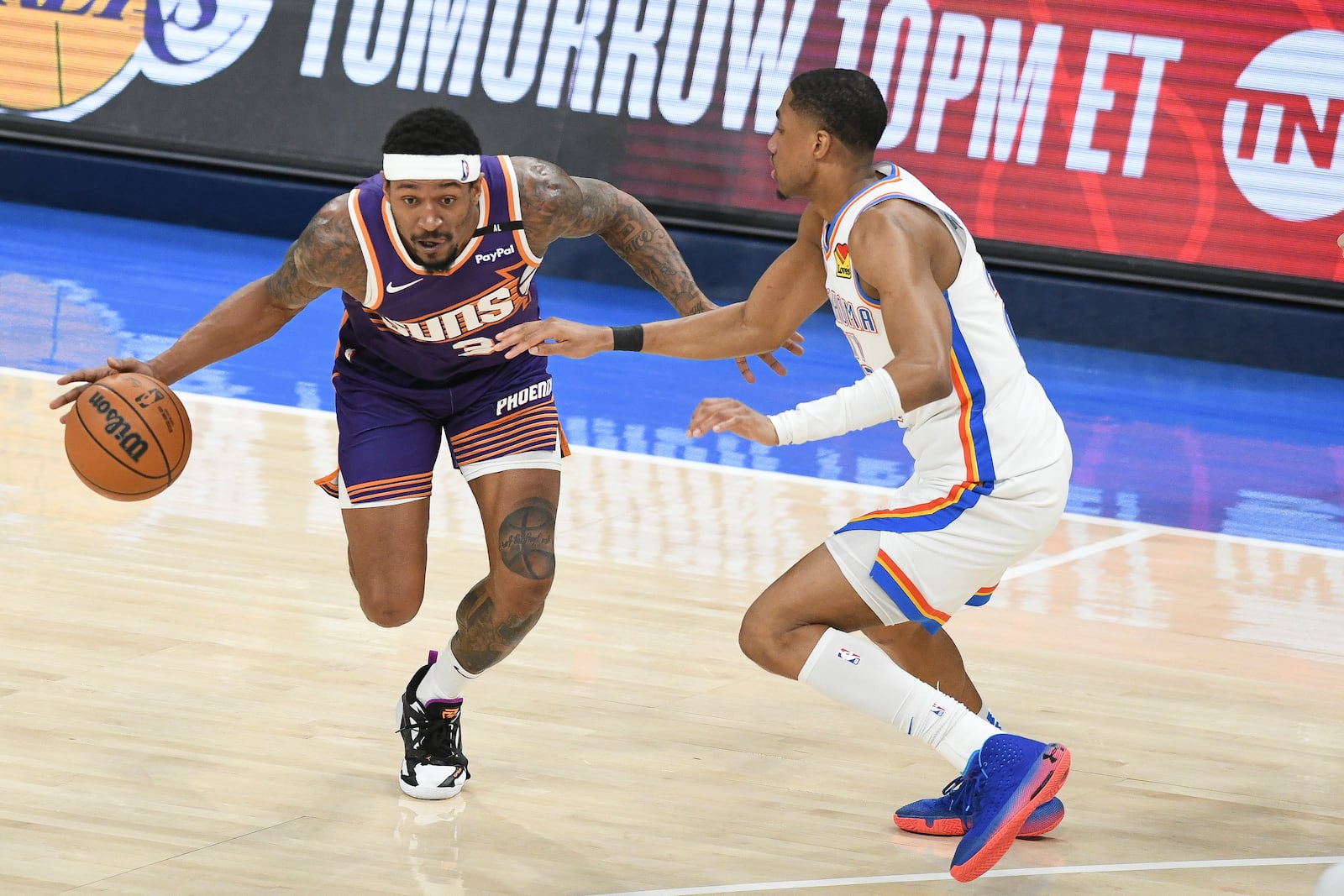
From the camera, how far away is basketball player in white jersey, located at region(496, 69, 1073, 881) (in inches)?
157

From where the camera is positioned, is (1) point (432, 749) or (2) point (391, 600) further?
(2) point (391, 600)

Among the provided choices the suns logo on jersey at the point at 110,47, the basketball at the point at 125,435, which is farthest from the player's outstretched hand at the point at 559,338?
the suns logo on jersey at the point at 110,47

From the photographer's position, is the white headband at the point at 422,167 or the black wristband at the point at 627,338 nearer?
the white headband at the point at 422,167

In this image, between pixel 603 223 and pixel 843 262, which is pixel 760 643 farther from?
pixel 603 223

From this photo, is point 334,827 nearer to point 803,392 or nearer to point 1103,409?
point 803,392

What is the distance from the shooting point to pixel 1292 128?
37.6ft

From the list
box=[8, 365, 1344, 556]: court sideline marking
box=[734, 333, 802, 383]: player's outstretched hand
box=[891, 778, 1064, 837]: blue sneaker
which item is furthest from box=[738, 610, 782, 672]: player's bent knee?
box=[8, 365, 1344, 556]: court sideline marking

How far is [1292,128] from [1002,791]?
870 cm

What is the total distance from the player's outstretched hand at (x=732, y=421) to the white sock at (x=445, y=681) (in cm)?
118

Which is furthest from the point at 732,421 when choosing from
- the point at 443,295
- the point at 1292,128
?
the point at 1292,128

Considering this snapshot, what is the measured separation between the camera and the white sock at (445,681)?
469 cm

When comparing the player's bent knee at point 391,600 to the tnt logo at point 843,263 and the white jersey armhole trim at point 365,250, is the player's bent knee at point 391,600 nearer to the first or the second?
the white jersey armhole trim at point 365,250

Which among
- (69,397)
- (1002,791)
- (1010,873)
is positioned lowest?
(1010,873)

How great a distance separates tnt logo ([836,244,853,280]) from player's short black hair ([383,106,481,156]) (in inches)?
36.4
